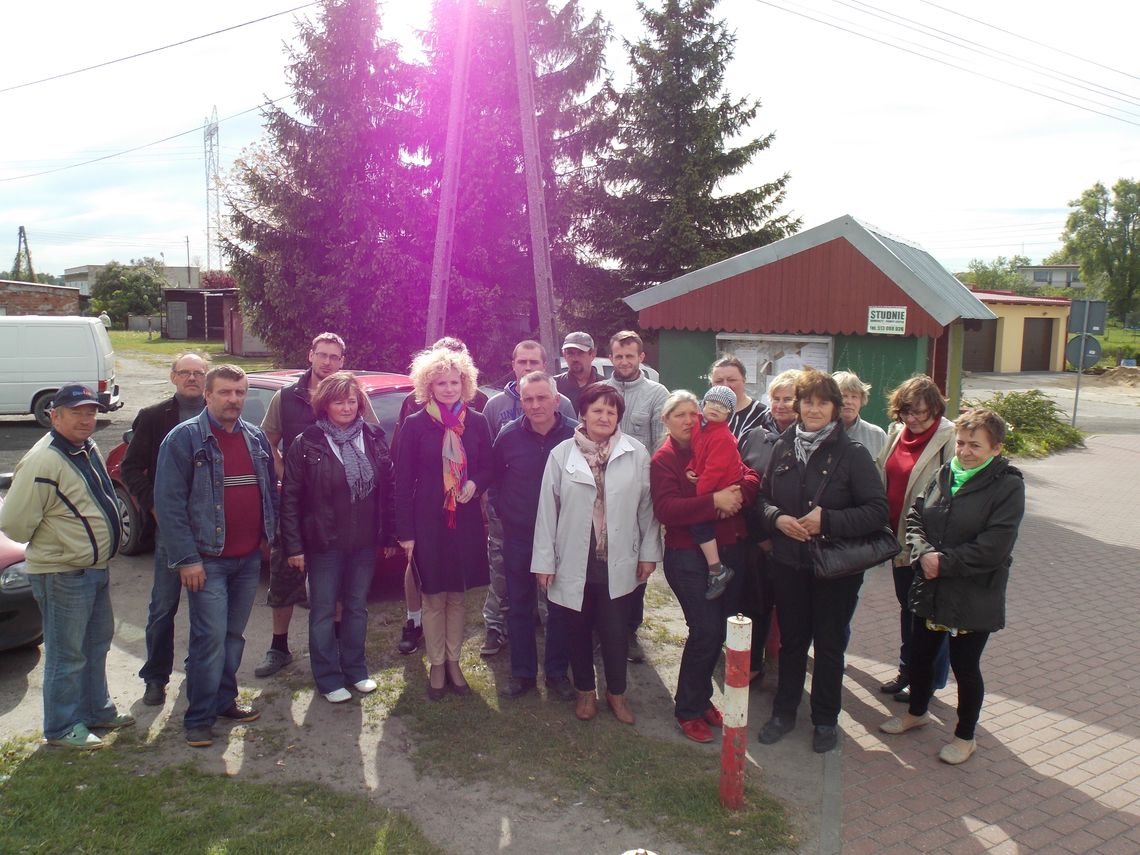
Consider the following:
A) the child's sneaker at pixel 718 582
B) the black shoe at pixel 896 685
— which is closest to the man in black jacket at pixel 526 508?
the child's sneaker at pixel 718 582

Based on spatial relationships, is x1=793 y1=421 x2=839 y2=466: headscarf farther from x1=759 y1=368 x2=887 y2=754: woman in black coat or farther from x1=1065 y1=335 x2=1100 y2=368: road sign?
x1=1065 y1=335 x2=1100 y2=368: road sign

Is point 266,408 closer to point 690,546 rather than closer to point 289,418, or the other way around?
point 289,418

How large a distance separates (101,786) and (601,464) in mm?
2789

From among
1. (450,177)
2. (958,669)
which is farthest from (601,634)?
(450,177)

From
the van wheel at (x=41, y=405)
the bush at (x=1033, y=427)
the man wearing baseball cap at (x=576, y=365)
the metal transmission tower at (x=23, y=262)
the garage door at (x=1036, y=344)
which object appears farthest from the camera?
the metal transmission tower at (x=23, y=262)

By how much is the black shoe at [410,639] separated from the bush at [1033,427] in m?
14.0

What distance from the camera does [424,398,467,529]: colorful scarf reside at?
15.3 feet

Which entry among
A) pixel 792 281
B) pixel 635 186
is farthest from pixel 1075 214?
pixel 792 281

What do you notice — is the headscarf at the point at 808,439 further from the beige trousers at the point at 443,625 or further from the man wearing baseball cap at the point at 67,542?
the man wearing baseball cap at the point at 67,542

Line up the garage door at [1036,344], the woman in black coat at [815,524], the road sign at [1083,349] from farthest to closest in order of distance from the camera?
the garage door at [1036,344], the road sign at [1083,349], the woman in black coat at [815,524]

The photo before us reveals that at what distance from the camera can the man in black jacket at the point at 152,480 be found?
457 cm

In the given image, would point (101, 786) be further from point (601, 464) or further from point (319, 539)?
point (601, 464)

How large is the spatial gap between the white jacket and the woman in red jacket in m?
0.12

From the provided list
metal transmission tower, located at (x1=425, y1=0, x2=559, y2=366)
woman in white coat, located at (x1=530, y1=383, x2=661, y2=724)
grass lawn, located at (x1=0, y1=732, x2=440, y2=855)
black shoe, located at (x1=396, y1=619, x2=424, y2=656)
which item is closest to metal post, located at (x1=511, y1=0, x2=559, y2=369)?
metal transmission tower, located at (x1=425, y1=0, x2=559, y2=366)
